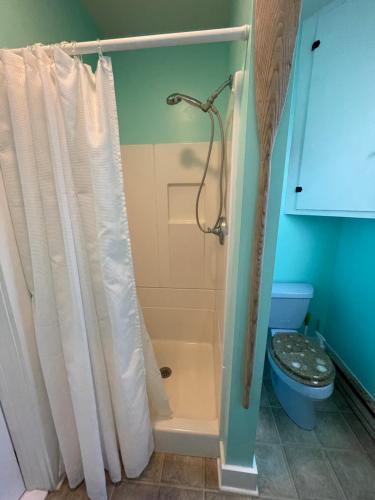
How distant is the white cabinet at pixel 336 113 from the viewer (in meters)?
1.13

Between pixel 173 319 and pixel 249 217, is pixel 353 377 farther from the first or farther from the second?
pixel 249 217

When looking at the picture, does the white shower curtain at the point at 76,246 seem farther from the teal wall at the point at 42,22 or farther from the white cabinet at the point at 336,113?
the white cabinet at the point at 336,113

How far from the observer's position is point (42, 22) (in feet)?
3.18

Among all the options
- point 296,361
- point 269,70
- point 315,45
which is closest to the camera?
point 269,70

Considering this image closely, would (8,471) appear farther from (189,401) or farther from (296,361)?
(296,361)

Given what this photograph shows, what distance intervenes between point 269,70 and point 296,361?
1.48m

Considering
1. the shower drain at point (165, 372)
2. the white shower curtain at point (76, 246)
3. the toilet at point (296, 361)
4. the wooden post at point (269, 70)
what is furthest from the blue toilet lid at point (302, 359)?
the wooden post at point (269, 70)

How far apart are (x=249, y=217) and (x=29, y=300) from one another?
91 cm

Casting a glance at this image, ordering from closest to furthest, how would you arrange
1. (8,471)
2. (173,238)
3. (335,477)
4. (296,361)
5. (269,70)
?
(269,70) < (8,471) < (335,477) < (296,361) < (173,238)

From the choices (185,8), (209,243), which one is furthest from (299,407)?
(185,8)

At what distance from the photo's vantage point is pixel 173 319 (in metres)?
1.87

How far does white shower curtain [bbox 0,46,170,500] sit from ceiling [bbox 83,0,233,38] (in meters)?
0.92

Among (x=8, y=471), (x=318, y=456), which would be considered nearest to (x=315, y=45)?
(x=318, y=456)

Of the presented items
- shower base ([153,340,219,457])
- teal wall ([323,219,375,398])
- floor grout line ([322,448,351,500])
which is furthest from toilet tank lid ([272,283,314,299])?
floor grout line ([322,448,351,500])
